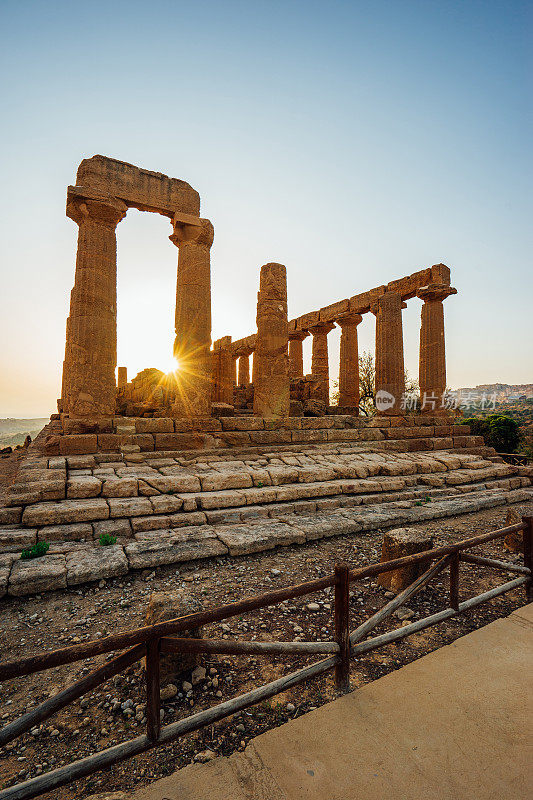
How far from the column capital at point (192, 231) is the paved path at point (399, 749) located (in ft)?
34.2

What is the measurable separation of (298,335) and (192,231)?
36.5ft

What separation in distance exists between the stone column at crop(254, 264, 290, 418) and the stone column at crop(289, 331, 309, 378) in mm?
8923

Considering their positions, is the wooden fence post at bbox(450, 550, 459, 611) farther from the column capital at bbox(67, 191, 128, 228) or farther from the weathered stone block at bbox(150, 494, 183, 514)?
the column capital at bbox(67, 191, 128, 228)

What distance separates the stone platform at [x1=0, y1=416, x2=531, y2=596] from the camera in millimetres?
4719

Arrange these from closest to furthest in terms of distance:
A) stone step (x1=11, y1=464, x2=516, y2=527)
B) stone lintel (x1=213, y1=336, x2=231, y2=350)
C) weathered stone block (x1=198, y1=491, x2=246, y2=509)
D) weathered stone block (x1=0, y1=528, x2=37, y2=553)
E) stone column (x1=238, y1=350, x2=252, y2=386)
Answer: weathered stone block (x1=0, y1=528, x2=37, y2=553)
stone step (x1=11, y1=464, x2=516, y2=527)
weathered stone block (x1=198, y1=491, x2=246, y2=509)
stone lintel (x1=213, y1=336, x2=231, y2=350)
stone column (x1=238, y1=350, x2=252, y2=386)

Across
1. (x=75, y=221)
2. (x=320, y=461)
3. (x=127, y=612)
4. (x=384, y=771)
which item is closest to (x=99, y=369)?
(x=75, y=221)

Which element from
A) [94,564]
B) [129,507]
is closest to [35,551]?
[94,564]

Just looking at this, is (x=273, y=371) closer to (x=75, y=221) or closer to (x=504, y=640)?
(x=75, y=221)

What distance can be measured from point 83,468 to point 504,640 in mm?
6879

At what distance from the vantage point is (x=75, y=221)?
936cm

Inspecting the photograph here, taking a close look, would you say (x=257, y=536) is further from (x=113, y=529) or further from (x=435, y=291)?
(x=435, y=291)

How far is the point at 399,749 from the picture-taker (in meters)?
Result: 2.13

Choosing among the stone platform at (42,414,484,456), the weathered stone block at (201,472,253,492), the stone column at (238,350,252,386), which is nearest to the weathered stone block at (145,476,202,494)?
the weathered stone block at (201,472,253,492)

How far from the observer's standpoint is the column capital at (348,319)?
17781mm
